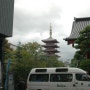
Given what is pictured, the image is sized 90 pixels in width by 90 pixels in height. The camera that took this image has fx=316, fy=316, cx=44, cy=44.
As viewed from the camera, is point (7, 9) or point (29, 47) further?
point (29, 47)

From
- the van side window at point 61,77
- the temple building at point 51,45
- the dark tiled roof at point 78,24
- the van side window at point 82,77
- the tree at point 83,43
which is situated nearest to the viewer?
the van side window at point 82,77

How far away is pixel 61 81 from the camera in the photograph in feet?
77.5

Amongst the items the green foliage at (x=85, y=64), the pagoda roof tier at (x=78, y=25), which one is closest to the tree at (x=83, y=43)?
the green foliage at (x=85, y=64)

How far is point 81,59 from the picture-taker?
27.2 meters

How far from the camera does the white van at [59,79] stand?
2281 cm

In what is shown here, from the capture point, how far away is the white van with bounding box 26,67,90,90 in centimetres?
2281

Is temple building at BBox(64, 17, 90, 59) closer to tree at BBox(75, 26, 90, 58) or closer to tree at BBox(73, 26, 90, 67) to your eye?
tree at BBox(73, 26, 90, 67)

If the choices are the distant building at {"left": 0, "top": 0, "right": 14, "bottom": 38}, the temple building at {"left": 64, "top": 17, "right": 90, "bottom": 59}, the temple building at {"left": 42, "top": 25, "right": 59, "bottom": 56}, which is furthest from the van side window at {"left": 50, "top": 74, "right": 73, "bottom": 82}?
the temple building at {"left": 42, "top": 25, "right": 59, "bottom": 56}

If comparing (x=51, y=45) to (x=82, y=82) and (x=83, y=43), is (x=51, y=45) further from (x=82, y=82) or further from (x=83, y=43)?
(x=82, y=82)

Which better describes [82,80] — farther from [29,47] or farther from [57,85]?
[29,47]

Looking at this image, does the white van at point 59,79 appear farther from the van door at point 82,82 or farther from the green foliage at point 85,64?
the green foliage at point 85,64

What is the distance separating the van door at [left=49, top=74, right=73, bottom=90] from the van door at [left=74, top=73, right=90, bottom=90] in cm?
46

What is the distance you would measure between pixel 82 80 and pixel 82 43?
4.28 metres

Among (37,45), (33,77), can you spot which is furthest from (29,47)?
(33,77)
